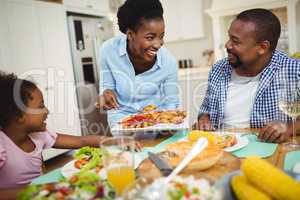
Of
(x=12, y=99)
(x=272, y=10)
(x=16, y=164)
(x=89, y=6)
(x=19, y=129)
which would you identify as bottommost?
(x=16, y=164)

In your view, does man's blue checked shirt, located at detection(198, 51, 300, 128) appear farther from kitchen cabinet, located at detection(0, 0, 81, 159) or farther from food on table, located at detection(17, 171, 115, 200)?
kitchen cabinet, located at detection(0, 0, 81, 159)

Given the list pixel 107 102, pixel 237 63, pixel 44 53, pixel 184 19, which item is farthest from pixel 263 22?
pixel 184 19

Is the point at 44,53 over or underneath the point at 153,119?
over

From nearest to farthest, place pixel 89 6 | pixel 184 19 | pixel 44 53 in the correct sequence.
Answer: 1. pixel 44 53
2. pixel 89 6
3. pixel 184 19

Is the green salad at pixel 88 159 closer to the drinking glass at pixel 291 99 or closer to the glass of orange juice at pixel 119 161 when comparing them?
the glass of orange juice at pixel 119 161

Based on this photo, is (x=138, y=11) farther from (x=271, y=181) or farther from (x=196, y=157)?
(x=271, y=181)

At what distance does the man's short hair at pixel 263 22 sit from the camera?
4.91 ft

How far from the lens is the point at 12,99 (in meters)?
1.21

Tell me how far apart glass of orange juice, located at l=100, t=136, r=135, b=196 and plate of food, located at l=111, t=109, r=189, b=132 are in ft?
1.54

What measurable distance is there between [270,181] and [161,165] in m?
0.31

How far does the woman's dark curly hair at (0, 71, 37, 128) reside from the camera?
3.94ft

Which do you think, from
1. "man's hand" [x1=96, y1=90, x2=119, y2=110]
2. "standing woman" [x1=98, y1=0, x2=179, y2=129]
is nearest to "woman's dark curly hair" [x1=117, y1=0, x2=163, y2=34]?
"standing woman" [x1=98, y1=0, x2=179, y2=129]

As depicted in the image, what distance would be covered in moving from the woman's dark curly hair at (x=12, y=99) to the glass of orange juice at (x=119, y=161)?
0.57 m

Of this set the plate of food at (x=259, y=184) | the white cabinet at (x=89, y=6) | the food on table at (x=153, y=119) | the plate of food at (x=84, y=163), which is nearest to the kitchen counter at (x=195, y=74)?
the white cabinet at (x=89, y=6)
